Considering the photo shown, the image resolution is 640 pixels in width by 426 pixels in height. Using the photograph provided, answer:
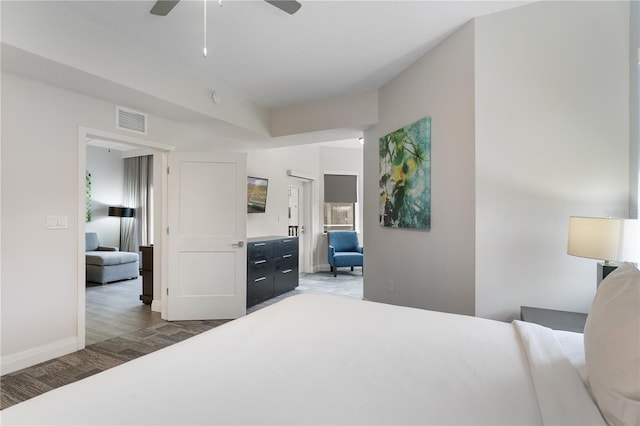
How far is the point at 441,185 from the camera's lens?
2713 millimetres

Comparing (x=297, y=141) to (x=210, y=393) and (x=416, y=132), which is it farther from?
(x=210, y=393)

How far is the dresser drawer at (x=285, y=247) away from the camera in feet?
15.2

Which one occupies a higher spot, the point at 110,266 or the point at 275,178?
the point at 275,178

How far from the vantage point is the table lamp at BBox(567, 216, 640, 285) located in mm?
1613

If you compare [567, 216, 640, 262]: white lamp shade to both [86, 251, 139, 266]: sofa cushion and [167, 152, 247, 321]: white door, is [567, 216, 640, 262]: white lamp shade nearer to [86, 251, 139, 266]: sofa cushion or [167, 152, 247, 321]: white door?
[167, 152, 247, 321]: white door

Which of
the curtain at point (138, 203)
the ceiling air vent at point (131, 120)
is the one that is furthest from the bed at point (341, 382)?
the curtain at point (138, 203)

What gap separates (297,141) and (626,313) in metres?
4.20

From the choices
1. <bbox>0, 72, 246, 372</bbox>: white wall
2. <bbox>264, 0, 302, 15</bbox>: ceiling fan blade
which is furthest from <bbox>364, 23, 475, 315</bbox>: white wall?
<bbox>0, 72, 246, 372</bbox>: white wall

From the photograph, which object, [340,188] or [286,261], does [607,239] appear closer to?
[286,261]

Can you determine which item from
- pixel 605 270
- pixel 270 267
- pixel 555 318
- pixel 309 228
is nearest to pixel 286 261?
pixel 270 267

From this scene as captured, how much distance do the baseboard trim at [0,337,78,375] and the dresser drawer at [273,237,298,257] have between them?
2457mm

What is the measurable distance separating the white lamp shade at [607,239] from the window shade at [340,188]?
516 centimetres

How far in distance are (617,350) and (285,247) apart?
4.22 m

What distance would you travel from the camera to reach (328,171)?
→ 22.2 feet
